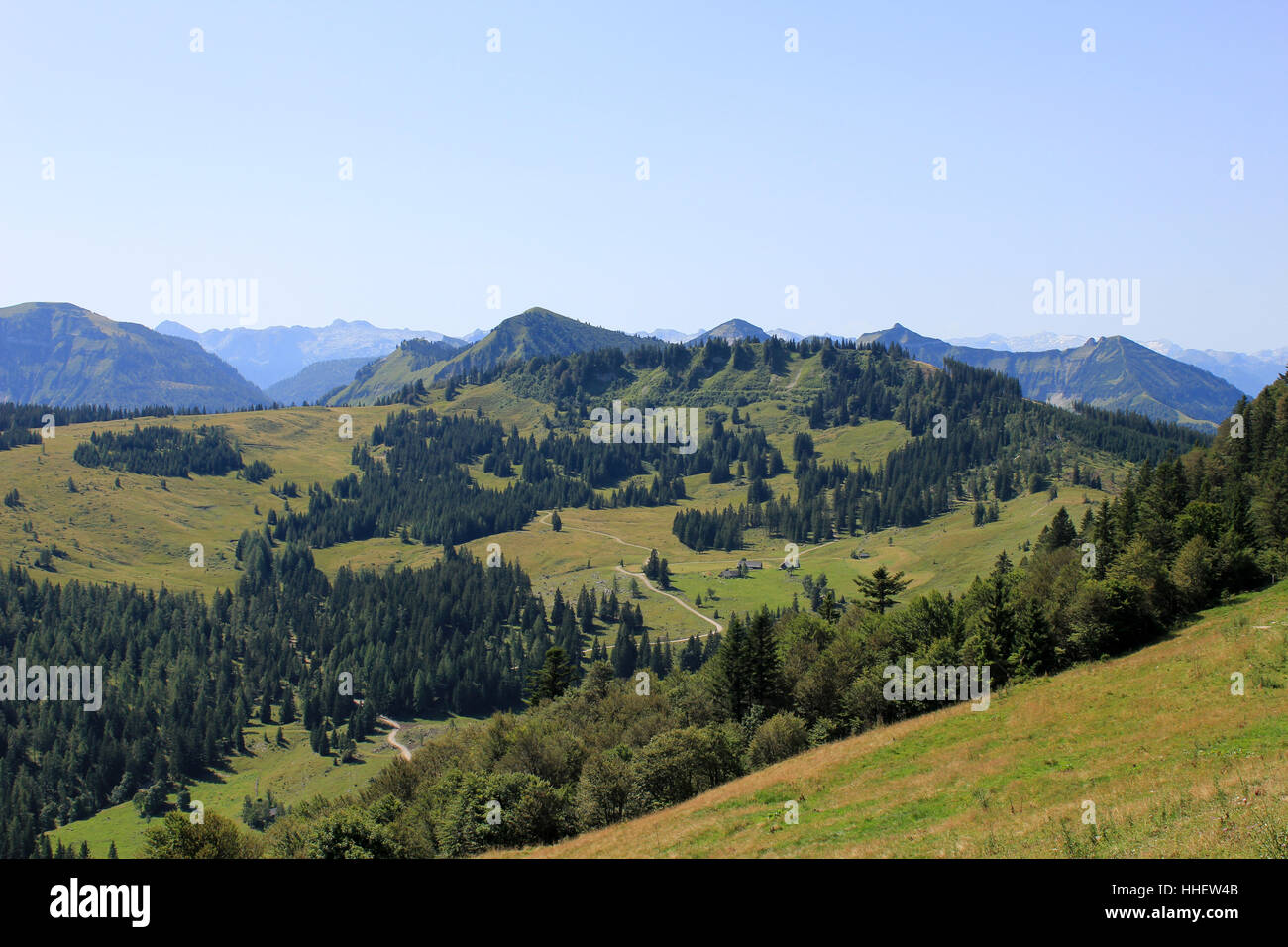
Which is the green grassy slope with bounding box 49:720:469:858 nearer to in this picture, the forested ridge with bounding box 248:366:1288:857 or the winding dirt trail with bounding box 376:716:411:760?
the winding dirt trail with bounding box 376:716:411:760

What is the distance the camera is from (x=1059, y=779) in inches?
1467

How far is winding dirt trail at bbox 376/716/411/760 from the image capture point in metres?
178

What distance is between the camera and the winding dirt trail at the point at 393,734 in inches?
6988

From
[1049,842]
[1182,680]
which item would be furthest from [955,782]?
[1182,680]

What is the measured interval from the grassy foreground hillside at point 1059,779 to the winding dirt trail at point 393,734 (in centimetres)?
13936

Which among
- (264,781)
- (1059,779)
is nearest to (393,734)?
(264,781)

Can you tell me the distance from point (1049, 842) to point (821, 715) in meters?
50.6

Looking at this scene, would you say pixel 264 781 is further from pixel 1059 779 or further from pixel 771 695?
pixel 1059 779

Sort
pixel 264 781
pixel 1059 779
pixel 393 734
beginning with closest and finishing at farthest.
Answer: pixel 1059 779, pixel 264 781, pixel 393 734

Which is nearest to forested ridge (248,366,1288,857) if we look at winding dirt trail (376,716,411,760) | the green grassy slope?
the green grassy slope

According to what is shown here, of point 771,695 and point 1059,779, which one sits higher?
point 1059,779

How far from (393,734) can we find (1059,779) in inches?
7030

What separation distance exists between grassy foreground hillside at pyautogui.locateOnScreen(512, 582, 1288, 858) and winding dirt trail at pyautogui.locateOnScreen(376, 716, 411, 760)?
13936 centimetres
